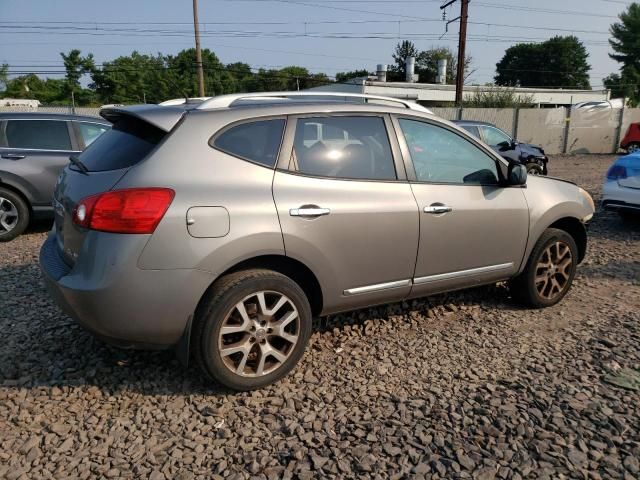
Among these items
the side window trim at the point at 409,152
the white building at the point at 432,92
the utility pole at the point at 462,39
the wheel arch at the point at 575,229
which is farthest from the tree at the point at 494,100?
the side window trim at the point at 409,152

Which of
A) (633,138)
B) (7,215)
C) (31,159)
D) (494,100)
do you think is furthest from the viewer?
(494,100)

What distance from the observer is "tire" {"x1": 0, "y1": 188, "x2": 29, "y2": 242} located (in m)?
6.44

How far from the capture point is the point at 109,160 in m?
2.91

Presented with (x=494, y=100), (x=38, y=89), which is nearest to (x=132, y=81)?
(x=38, y=89)

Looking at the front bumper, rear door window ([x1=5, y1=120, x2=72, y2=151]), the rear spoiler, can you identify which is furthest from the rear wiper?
the front bumper

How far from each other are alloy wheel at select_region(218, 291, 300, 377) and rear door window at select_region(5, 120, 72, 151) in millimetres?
5356

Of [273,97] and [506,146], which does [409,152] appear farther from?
[506,146]

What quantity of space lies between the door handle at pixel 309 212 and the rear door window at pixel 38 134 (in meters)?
5.35

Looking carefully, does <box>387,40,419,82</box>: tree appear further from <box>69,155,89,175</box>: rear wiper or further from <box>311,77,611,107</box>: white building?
<box>69,155,89,175</box>: rear wiper

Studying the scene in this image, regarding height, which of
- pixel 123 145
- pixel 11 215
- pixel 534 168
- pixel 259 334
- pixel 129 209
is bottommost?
pixel 534 168

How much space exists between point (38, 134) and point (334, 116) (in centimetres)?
539

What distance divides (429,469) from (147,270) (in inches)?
66.5

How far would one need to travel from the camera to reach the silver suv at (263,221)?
8.50 feet

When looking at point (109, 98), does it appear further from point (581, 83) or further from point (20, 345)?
point (581, 83)
